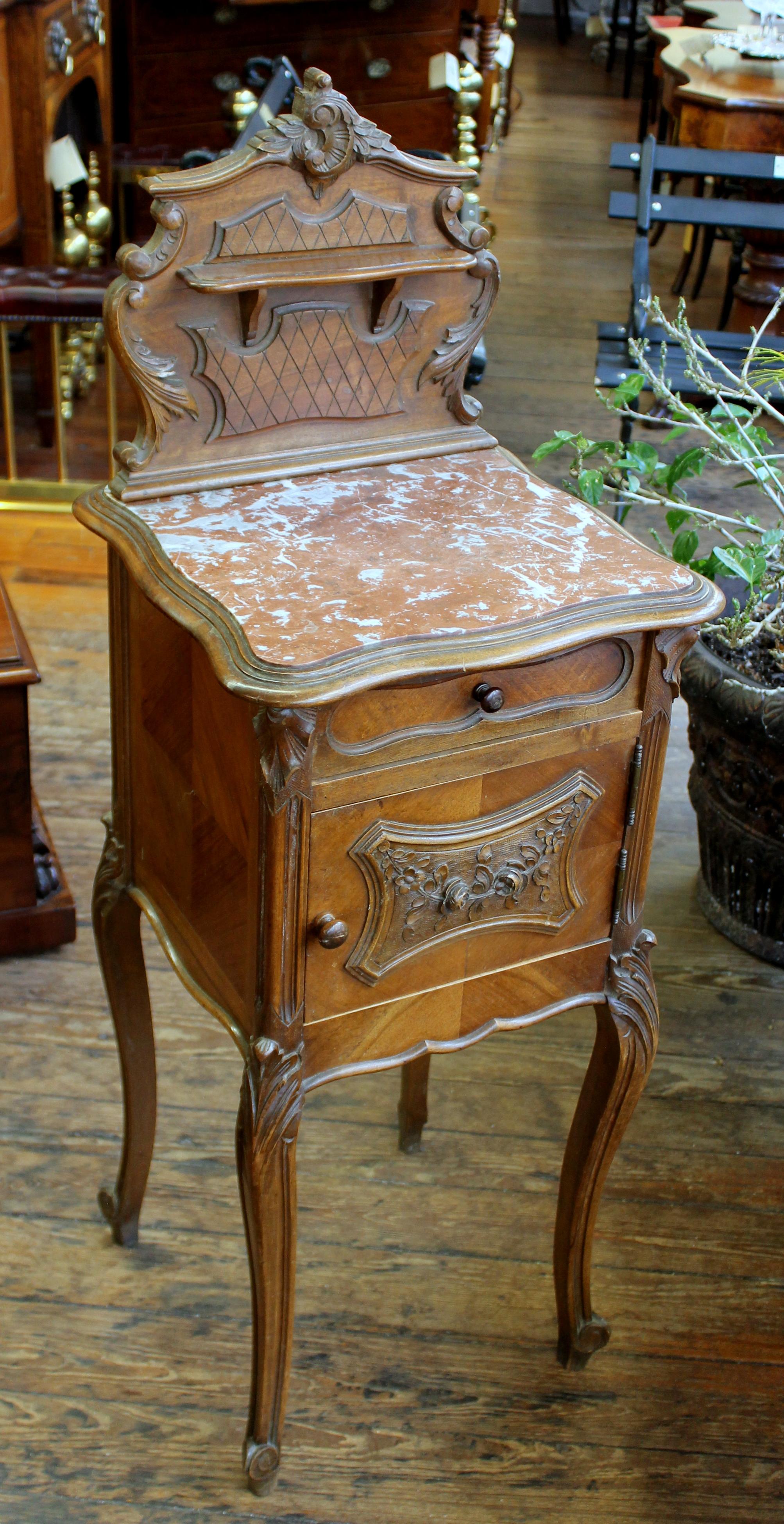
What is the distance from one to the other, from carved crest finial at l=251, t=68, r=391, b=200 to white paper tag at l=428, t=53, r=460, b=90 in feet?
13.8

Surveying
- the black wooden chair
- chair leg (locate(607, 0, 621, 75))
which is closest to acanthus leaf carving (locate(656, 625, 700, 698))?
the black wooden chair

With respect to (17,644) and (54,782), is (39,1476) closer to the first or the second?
(17,644)

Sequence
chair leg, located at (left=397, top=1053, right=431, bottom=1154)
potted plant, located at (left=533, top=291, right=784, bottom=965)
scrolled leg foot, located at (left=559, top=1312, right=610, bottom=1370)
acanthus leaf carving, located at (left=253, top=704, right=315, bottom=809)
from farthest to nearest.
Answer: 1. potted plant, located at (left=533, top=291, right=784, bottom=965)
2. chair leg, located at (left=397, top=1053, right=431, bottom=1154)
3. scrolled leg foot, located at (left=559, top=1312, right=610, bottom=1370)
4. acanthus leaf carving, located at (left=253, top=704, right=315, bottom=809)

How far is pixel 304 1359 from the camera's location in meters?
1.79

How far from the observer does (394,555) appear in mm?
1377

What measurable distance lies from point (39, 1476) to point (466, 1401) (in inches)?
19.4

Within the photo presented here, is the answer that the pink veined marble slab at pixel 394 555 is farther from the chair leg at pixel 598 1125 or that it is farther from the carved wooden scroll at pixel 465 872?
the chair leg at pixel 598 1125

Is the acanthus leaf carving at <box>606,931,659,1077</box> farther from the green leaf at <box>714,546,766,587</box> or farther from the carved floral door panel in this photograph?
the green leaf at <box>714,546,766,587</box>

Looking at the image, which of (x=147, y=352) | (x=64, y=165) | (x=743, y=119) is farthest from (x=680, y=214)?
(x=147, y=352)

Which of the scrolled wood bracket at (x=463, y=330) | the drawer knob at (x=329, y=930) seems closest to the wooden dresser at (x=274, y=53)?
the scrolled wood bracket at (x=463, y=330)

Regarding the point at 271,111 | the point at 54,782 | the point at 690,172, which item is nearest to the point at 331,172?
the point at 271,111

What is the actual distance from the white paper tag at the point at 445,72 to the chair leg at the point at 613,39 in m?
5.39

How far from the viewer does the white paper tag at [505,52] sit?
6120mm

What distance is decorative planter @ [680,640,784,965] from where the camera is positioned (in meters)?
2.26
